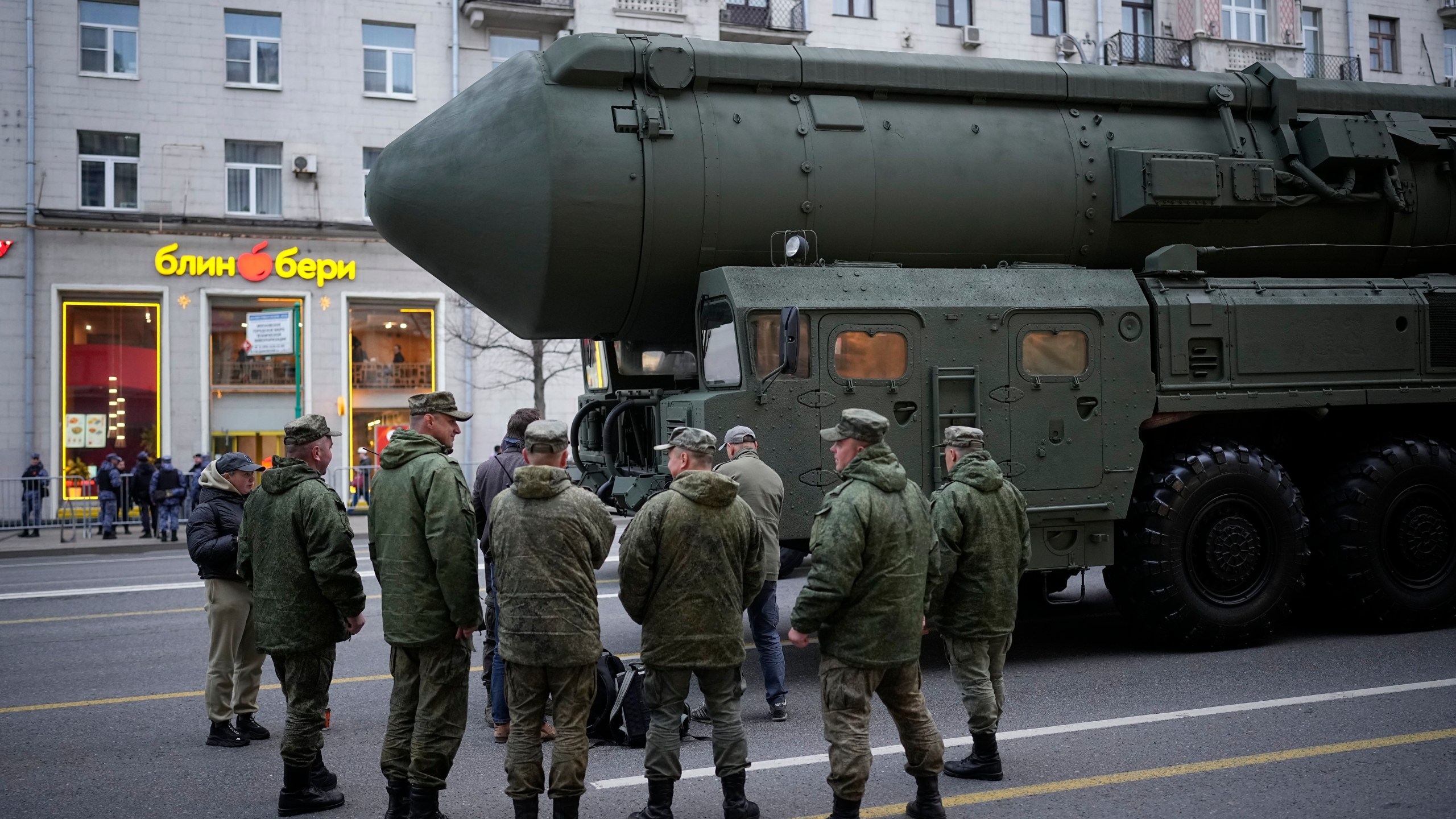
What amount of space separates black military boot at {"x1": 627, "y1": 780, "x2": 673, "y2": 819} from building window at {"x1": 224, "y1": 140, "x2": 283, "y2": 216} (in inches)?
913

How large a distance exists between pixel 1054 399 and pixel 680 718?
431 centimetres

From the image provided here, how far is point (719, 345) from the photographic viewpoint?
25.9ft

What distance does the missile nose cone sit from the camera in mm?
7789

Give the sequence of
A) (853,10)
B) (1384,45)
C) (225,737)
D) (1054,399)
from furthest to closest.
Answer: (1384,45)
(853,10)
(1054,399)
(225,737)

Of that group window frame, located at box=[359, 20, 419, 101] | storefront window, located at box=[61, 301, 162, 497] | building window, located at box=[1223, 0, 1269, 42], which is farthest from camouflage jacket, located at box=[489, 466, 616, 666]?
building window, located at box=[1223, 0, 1269, 42]

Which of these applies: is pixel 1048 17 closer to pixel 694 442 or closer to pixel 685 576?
pixel 694 442

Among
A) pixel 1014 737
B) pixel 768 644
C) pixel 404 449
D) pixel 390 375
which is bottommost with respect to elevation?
pixel 1014 737

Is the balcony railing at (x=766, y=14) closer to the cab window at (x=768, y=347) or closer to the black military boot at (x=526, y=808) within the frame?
the cab window at (x=768, y=347)

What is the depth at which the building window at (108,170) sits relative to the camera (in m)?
24.5

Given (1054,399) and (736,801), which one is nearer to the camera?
(736,801)

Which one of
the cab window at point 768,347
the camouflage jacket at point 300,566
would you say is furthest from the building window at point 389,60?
the camouflage jacket at point 300,566

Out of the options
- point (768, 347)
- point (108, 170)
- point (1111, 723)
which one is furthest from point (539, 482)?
point (108, 170)

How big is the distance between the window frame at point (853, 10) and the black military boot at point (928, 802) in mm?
26386

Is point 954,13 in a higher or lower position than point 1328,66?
higher
